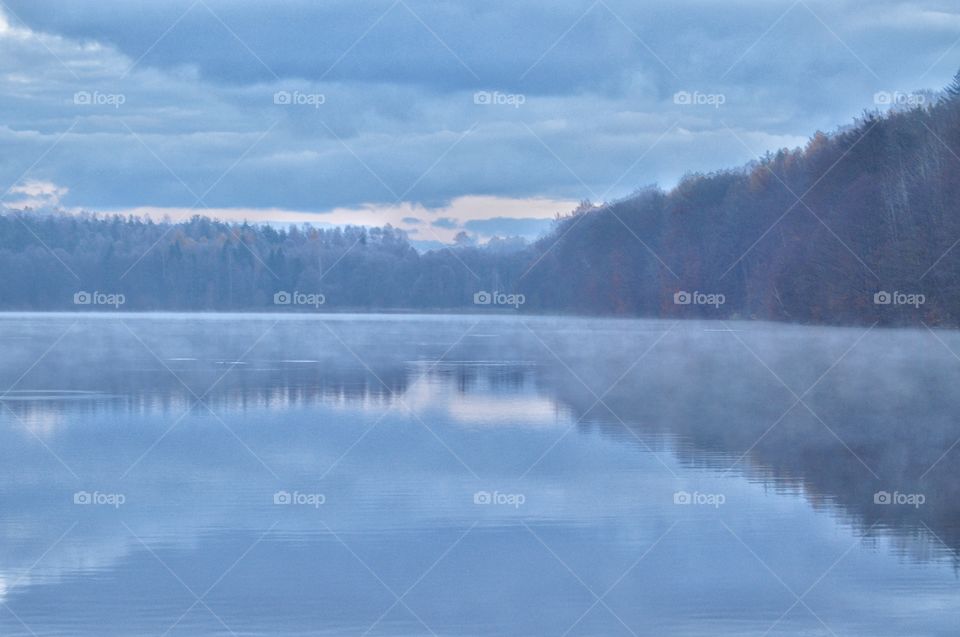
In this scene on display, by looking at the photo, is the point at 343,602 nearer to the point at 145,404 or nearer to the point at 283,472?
the point at 283,472

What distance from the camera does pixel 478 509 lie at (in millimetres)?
13969

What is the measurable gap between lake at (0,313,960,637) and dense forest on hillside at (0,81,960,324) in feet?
28.3

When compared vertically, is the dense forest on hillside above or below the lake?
above

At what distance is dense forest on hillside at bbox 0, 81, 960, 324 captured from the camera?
6078 cm

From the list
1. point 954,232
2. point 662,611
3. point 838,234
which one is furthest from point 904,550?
point 838,234

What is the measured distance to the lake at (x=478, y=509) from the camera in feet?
33.2

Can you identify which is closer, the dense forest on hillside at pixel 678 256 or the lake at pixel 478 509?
the lake at pixel 478 509

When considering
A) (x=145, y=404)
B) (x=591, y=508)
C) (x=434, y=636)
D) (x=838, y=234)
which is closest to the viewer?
(x=434, y=636)

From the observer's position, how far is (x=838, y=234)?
216ft

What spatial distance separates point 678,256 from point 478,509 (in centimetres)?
8610

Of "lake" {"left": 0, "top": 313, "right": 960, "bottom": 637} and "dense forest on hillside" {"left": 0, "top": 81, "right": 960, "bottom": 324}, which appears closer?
"lake" {"left": 0, "top": 313, "right": 960, "bottom": 637}

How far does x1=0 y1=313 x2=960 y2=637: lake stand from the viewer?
33.2 ft

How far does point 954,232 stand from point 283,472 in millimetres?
46208

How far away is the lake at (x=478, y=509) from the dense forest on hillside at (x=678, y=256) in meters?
8.63
